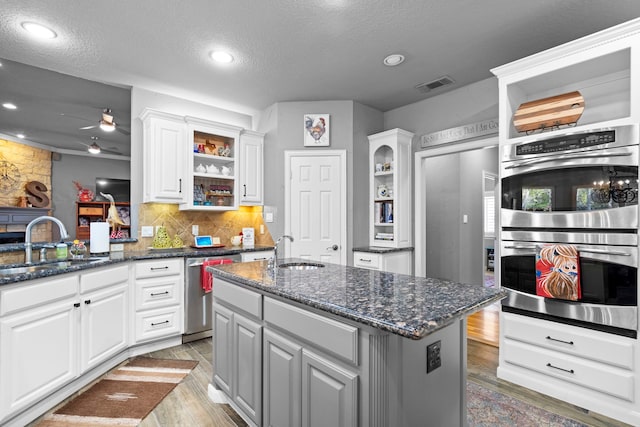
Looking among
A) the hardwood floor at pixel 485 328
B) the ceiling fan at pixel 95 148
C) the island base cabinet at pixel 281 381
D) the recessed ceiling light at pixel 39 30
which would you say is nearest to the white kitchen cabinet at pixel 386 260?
the hardwood floor at pixel 485 328

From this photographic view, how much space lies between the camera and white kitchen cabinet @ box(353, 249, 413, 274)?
3.77 metres

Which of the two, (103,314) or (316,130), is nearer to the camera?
(103,314)

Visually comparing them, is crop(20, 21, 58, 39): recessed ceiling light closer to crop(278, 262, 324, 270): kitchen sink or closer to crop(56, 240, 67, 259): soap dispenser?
crop(56, 240, 67, 259): soap dispenser

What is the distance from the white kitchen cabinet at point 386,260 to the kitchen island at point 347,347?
71.9 inches

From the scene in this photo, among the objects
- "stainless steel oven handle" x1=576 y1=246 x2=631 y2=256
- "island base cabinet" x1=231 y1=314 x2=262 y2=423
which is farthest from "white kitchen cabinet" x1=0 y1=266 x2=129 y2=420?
"stainless steel oven handle" x1=576 y1=246 x2=631 y2=256

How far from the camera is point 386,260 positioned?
3.79m

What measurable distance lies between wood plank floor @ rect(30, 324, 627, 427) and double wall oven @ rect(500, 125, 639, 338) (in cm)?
58

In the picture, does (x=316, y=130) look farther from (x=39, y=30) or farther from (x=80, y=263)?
(x=80, y=263)

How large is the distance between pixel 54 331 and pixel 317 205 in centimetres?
274

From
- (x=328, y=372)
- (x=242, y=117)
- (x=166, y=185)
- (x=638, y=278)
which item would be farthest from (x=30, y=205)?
(x=638, y=278)

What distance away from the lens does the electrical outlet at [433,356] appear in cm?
132

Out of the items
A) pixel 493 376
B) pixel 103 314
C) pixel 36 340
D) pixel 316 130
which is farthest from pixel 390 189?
pixel 36 340

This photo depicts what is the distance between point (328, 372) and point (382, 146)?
3.41m

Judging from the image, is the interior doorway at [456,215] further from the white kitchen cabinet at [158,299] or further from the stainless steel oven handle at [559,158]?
the white kitchen cabinet at [158,299]
